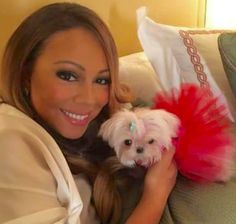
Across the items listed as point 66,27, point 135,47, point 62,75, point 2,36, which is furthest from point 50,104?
point 135,47

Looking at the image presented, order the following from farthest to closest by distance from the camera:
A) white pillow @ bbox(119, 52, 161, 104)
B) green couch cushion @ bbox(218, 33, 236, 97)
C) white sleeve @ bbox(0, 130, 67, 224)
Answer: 1. white pillow @ bbox(119, 52, 161, 104)
2. green couch cushion @ bbox(218, 33, 236, 97)
3. white sleeve @ bbox(0, 130, 67, 224)

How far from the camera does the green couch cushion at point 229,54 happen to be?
44.0 inches

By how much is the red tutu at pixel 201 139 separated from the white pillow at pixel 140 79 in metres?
0.25

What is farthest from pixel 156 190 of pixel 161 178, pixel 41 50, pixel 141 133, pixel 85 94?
pixel 41 50

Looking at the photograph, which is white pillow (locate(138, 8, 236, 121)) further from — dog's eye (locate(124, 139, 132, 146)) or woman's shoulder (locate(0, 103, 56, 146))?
woman's shoulder (locate(0, 103, 56, 146))

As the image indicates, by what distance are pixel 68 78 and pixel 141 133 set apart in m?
0.19

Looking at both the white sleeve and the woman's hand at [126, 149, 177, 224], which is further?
the woman's hand at [126, 149, 177, 224]

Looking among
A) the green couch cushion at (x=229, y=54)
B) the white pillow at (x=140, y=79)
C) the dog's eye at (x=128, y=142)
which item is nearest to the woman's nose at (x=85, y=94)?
the dog's eye at (x=128, y=142)

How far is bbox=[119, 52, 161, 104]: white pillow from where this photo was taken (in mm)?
1218

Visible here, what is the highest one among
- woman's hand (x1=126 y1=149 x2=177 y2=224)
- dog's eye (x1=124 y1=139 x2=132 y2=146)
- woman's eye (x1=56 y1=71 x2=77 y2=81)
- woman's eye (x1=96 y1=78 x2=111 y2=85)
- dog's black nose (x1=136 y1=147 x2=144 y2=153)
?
woman's eye (x1=56 y1=71 x2=77 y2=81)

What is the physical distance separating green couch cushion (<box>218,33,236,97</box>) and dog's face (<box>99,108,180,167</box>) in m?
0.31

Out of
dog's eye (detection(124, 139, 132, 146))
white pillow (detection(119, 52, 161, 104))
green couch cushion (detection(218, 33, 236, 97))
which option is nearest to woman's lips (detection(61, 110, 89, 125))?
dog's eye (detection(124, 139, 132, 146))

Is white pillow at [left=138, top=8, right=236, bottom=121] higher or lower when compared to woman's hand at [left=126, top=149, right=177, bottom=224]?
higher

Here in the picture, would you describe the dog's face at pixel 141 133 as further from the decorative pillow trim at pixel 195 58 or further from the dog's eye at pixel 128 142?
the decorative pillow trim at pixel 195 58
